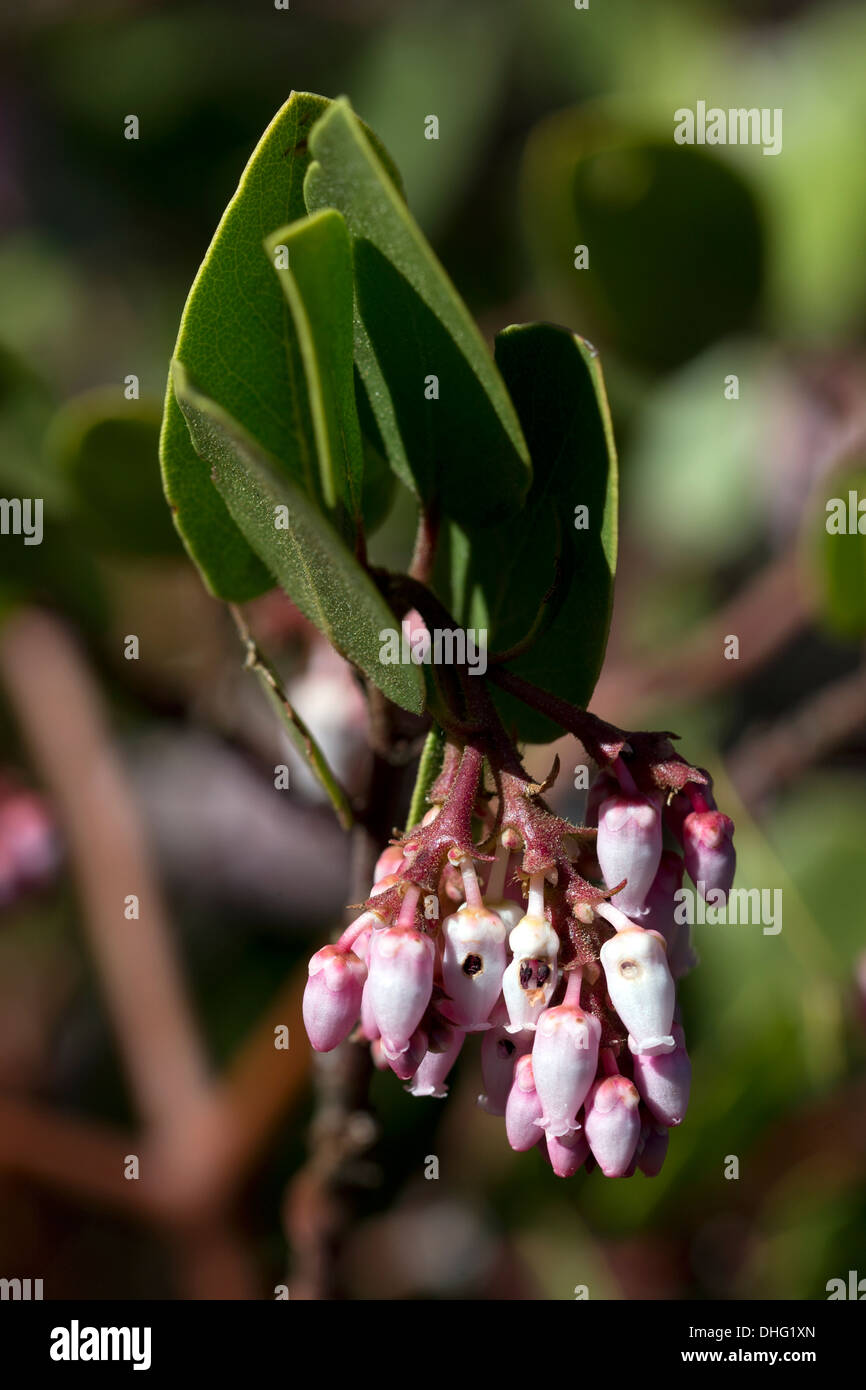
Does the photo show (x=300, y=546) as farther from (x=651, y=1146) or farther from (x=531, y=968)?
(x=651, y=1146)

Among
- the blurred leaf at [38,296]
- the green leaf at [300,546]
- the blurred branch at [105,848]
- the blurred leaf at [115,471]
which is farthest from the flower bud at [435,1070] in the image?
the blurred leaf at [38,296]

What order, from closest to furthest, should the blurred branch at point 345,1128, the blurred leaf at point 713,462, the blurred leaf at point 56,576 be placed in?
the blurred branch at point 345,1128 → the blurred leaf at point 56,576 → the blurred leaf at point 713,462

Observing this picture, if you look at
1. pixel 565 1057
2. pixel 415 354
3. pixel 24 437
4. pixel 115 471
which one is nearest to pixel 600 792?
pixel 565 1057

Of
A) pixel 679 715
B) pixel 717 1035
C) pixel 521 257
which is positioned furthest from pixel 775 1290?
pixel 521 257

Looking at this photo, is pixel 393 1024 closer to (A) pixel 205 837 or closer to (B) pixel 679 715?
(B) pixel 679 715

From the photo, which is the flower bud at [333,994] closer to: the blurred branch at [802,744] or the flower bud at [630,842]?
the flower bud at [630,842]
